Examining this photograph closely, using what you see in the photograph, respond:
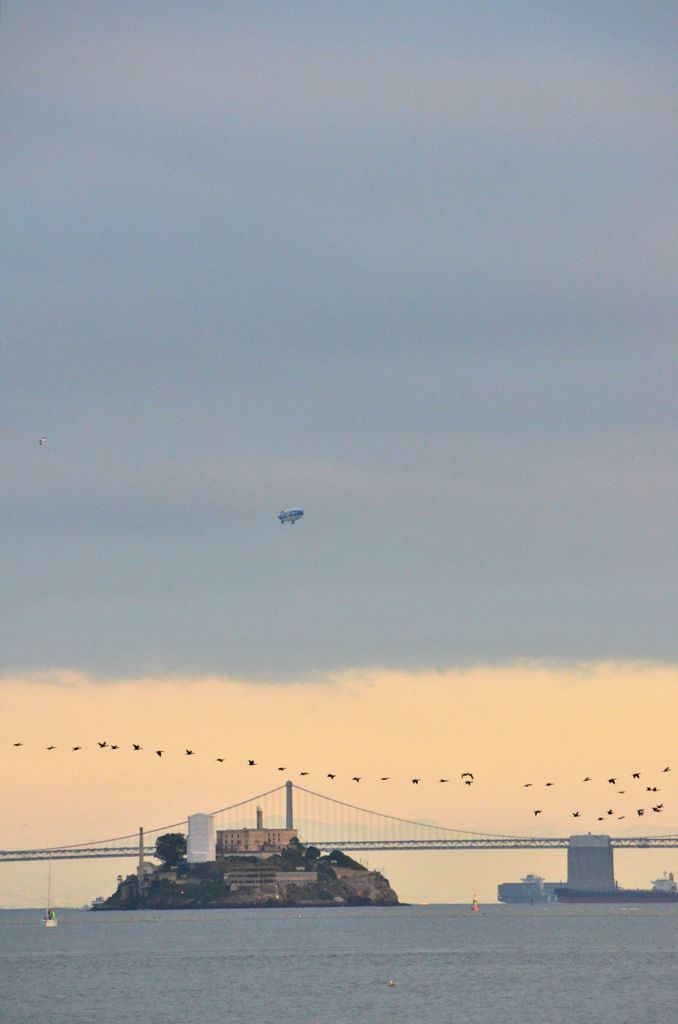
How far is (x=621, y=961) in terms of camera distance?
5635 inches

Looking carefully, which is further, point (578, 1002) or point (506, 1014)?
point (578, 1002)

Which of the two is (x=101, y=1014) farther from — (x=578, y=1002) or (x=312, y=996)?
(x=578, y=1002)

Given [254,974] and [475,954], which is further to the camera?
[475,954]

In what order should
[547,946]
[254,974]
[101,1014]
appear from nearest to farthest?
[101,1014]
[254,974]
[547,946]

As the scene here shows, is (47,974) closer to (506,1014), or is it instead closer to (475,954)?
(475,954)

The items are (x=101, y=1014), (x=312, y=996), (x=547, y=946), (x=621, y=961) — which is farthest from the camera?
(x=547, y=946)

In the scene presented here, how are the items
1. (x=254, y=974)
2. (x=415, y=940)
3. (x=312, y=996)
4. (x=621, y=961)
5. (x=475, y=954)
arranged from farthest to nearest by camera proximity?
(x=415, y=940) → (x=475, y=954) → (x=621, y=961) → (x=254, y=974) → (x=312, y=996)

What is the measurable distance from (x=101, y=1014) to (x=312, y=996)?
47.4ft

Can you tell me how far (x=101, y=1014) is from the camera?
101m

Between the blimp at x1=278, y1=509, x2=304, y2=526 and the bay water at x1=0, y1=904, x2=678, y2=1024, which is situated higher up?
the blimp at x1=278, y1=509, x2=304, y2=526

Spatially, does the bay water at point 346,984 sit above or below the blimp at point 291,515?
below

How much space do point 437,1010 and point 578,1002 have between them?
906 cm

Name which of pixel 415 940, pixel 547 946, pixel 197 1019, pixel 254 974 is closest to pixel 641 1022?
pixel 197 1019

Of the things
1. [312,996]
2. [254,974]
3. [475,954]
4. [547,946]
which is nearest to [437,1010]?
[312,996]
